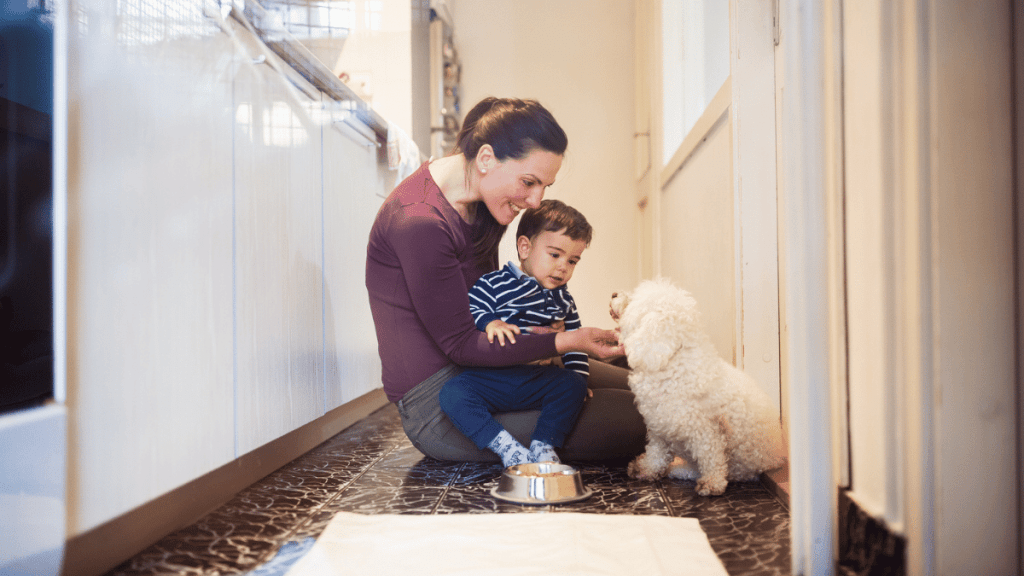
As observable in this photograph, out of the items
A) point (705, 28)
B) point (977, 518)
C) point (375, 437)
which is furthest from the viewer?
point (705, 28)

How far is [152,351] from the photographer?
3.11 feet

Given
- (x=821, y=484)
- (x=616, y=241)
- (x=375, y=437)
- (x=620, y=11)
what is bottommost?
(x=375, y=437)

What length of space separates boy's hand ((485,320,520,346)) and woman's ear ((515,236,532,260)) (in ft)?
0.87

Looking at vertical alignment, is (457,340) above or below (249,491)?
above

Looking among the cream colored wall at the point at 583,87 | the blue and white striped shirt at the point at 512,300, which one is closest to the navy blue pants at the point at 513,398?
the blue and white striped shirt at the point at 512,300

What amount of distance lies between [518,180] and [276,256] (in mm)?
610

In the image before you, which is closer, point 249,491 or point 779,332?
point 249,491

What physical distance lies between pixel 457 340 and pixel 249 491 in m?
0.57

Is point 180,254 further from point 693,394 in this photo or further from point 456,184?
point 693,394

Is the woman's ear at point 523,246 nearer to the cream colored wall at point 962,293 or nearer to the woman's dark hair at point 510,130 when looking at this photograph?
the woman's dark hair at point 510,130

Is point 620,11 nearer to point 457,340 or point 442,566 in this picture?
point 457,340

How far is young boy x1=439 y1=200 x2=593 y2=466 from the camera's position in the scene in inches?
58.2

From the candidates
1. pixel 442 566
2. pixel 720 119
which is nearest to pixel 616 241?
pixel 720 119

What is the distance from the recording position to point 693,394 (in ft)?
4.15
